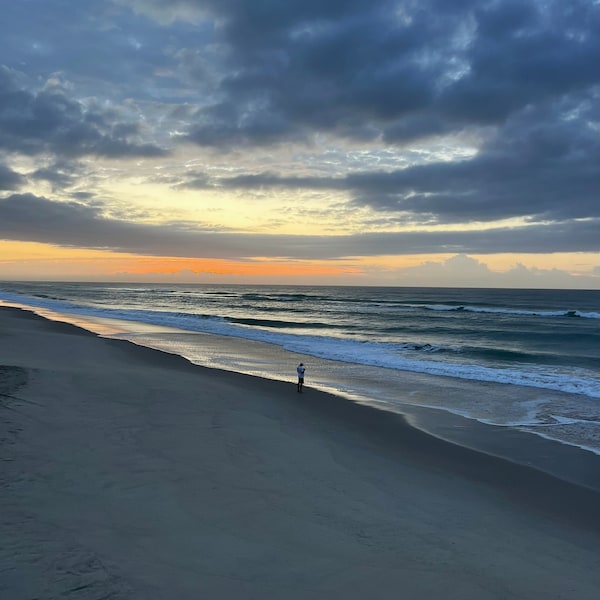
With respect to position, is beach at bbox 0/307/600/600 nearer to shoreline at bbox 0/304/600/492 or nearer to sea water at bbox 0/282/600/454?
shoreline at bbox 0/304/600/492

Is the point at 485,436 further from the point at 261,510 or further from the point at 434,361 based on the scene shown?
the point at 434,361

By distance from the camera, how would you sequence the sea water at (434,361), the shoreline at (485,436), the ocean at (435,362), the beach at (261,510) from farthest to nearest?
the sea water at (434,361) < the ocean at (435,362) < the shoreline at (485,436) < the beach at (261,510)

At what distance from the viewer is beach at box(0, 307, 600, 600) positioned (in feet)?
16.5

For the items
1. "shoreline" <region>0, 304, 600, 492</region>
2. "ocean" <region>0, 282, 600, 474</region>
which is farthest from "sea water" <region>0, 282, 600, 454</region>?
"shoreline" <region>0, 304, 600, 492</region>

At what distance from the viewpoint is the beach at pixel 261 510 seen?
16.5 ft

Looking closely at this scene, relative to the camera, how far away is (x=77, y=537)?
5355 millimetres

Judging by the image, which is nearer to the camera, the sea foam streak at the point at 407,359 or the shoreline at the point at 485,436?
the shoreline at the point at 485,436

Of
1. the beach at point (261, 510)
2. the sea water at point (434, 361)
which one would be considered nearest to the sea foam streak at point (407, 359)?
the sea water at point (434, 361)


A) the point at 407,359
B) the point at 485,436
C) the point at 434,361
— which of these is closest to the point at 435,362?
the point at 434,361

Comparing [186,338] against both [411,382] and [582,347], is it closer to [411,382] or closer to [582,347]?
[411,382]

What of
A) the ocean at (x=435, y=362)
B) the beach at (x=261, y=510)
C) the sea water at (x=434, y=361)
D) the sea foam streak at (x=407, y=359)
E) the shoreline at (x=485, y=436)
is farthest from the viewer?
the sea foam streak at (x=407, y=359)

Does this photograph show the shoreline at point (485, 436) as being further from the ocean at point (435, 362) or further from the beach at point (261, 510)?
the beach at point (261, 510)

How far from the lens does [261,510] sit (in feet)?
22.0

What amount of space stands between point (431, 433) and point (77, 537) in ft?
29.1
